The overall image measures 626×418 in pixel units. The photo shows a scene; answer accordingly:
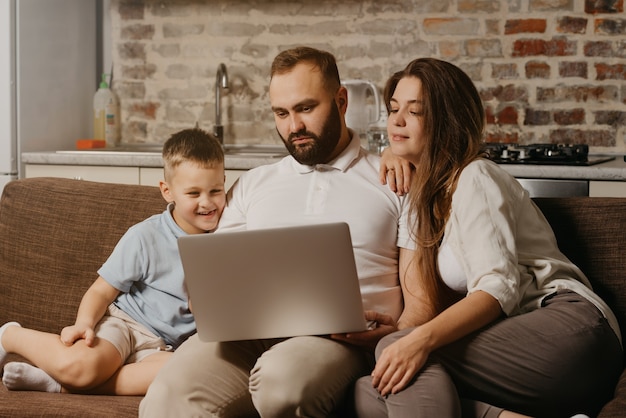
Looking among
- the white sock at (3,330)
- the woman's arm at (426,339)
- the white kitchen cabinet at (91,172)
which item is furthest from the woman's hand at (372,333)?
the white kitchen cabinet at (91,172)

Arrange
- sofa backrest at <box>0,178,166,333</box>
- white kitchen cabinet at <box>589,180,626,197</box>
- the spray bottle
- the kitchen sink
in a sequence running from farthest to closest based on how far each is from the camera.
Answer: the spray bottle, the kitchen sink, white kitchen cabinet at <box>589,180,626,197</box>, sofa backrest at <box>0,178,166,333</box>

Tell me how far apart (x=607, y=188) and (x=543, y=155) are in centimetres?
25

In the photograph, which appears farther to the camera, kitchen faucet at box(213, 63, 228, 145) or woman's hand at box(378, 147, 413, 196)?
kitchen faucet at box(213, 63, 228, 145)

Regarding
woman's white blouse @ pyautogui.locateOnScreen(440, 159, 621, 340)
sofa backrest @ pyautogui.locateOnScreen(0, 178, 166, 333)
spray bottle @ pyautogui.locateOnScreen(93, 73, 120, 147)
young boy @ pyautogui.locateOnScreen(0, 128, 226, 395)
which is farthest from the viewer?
spray bottle @ pyautogui.locateOnScreen(93, 73, 120, 147)

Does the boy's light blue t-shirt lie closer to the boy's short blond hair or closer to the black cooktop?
the boy's short blond hair

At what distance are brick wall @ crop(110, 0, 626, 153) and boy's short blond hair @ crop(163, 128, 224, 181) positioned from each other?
1748mm


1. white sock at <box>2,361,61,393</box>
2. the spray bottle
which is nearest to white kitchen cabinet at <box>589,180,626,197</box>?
white sock at <box>2,361,61,393</box>

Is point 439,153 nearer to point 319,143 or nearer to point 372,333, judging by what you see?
point 319,143

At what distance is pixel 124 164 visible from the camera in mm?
3521

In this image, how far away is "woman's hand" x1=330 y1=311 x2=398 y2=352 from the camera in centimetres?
193

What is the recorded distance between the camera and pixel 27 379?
2.04m

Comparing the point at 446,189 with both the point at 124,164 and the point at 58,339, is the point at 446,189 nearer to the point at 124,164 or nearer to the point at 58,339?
the point at 58,339

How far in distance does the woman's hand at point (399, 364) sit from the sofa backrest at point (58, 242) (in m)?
0.87

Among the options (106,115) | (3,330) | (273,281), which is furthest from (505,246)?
(106,115)
